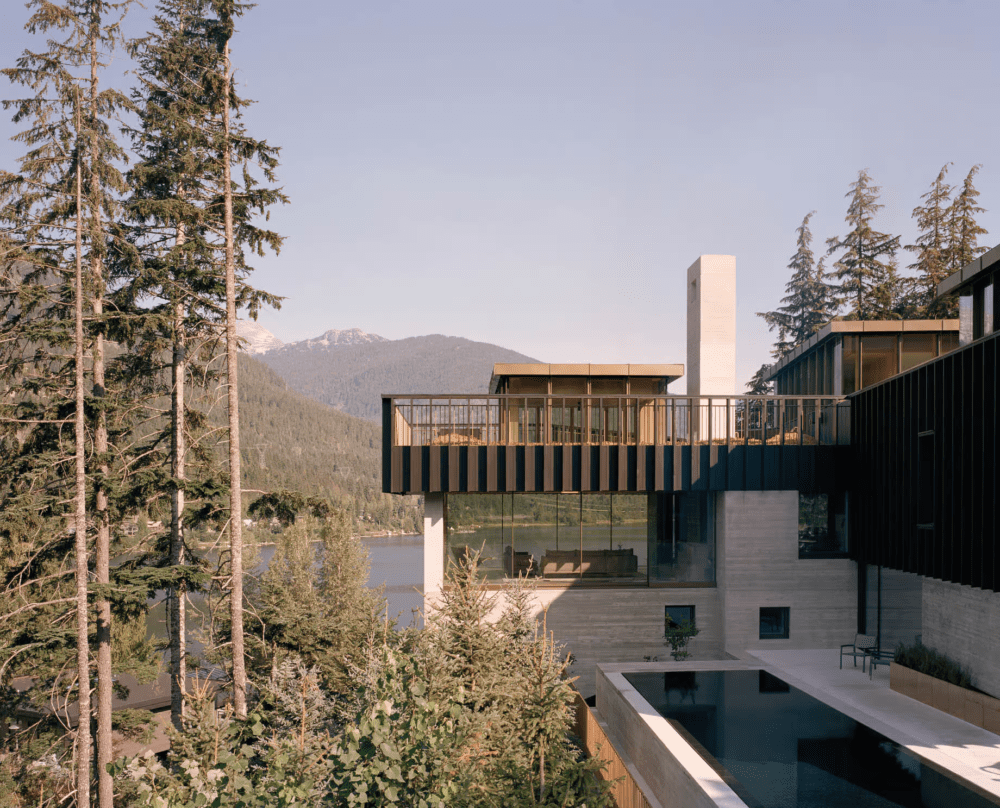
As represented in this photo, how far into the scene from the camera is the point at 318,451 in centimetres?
16050

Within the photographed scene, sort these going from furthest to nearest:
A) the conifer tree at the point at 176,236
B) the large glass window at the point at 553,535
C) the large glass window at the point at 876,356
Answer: the large glass window at the point at 876,356 → the large glass window at the point at 553,535 → the conifer tree at the point at 176,236

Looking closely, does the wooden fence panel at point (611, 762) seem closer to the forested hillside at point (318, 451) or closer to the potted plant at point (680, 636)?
the potted plant at point (680, 636)

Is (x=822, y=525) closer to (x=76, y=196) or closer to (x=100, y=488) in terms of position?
(x=100, y=488)

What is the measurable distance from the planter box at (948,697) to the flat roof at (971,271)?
599 cm

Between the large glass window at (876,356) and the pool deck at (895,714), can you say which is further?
the large glass window at (876,356)

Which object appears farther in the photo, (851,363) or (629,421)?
(851,363)

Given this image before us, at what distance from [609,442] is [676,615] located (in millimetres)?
4093

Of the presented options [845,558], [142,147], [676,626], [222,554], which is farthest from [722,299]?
[142,147]

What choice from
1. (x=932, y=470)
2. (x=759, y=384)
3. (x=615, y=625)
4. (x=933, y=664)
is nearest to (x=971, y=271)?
(x=932, y=470)

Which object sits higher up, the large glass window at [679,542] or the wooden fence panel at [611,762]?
the large glass window at [679,542]

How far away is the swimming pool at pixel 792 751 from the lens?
24.9 ft

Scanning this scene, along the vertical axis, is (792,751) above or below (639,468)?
below

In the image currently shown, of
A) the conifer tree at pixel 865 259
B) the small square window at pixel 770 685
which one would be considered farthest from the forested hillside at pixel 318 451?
the small square window at pixel 770 685

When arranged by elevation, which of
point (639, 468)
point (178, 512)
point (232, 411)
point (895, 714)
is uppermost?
point (232, 411)
